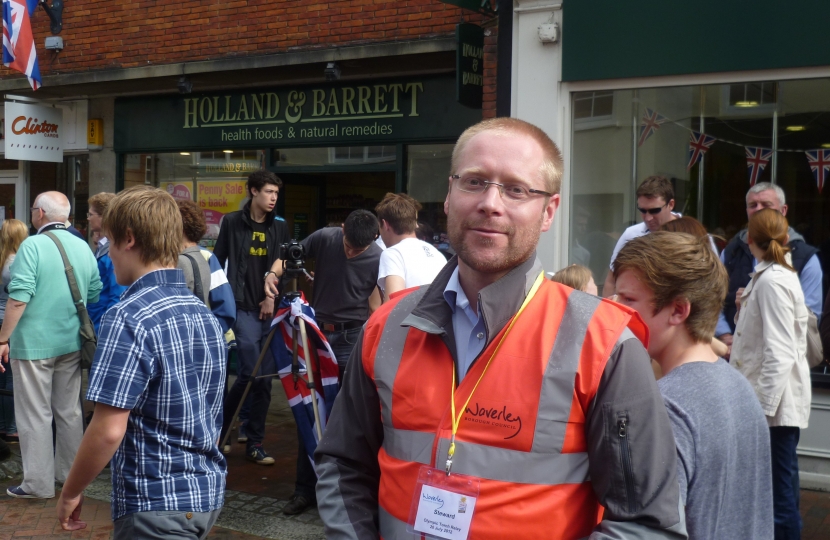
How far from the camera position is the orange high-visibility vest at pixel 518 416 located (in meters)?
1.72

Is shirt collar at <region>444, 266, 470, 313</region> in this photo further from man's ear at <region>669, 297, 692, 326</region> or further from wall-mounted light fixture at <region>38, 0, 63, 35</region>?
wall-mounted light fixture at <region>38, 0, 63, 35</region>

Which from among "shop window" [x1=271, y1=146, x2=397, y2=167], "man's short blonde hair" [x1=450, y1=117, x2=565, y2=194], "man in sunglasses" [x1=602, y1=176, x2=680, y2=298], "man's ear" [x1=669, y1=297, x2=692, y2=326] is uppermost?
"shop window" [x1=271, y1=146, x2=397, y2=167]

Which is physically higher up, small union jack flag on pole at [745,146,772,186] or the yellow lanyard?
small union jack flag on pole at [745,146,772,186]

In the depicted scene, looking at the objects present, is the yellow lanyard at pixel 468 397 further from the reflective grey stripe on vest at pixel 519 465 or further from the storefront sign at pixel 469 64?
the storefront sign at pixel 469 64

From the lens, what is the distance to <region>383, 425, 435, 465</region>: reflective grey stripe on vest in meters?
1.82

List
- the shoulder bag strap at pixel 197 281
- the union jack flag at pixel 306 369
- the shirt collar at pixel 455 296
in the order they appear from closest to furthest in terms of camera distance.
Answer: the shirt collar at pixel 455 296
the union jack flag at pixel 306 369
the shoulder bag strap at pixel 197 281

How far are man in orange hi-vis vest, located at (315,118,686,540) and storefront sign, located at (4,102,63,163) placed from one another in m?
10.4

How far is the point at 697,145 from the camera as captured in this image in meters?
7.37

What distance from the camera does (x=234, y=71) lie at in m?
9.30

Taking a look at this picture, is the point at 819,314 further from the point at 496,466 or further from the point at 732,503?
the point at 496,466

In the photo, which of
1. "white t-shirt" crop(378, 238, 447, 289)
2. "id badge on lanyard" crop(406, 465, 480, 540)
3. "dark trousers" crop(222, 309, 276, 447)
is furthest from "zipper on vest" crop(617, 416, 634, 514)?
"dark trousers" crop(222, 309, 276, 447)

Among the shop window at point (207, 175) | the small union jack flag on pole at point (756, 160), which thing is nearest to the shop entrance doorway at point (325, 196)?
the shop window at point (207, 175)

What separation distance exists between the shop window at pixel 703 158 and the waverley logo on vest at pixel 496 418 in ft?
18.5

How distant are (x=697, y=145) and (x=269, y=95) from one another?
5.01 metres
